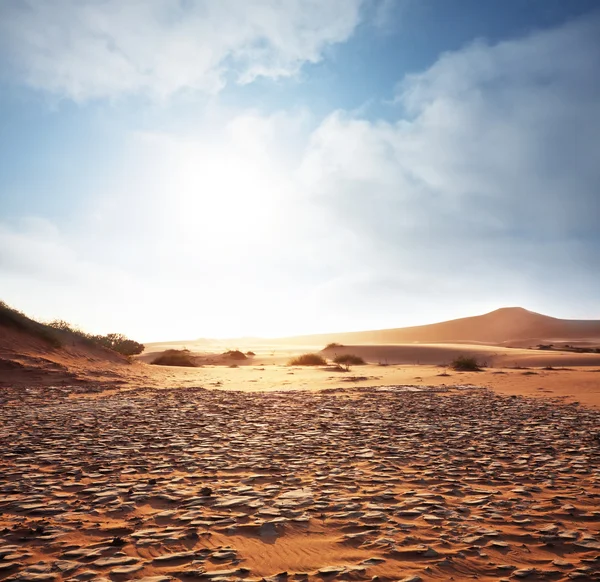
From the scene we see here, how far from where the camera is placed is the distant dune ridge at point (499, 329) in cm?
10921

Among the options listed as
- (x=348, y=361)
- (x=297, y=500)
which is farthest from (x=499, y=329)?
(x=297, y=500)

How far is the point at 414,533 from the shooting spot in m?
5.25

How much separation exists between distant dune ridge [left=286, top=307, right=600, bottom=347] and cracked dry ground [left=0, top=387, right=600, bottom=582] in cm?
10034

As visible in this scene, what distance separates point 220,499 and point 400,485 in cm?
269

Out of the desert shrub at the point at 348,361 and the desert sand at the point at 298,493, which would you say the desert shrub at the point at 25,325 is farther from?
the desert shrub at the point at 348,361

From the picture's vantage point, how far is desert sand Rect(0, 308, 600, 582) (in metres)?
4.54

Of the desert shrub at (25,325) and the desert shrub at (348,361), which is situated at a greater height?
the desert shrub at (25,325)

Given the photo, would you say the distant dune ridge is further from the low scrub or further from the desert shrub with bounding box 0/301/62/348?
the desert shrub with bounding box 0/301/62/348

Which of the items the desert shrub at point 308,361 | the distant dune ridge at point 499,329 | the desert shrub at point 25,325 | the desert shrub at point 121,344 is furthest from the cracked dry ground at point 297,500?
the distant dune ridge at point 499,329

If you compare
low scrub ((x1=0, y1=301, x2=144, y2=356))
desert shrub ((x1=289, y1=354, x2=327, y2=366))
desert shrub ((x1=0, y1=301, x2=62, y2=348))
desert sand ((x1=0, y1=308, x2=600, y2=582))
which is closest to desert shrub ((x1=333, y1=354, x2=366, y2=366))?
desert shrub ((x1=289, y1=354, x2=327, y2=366))

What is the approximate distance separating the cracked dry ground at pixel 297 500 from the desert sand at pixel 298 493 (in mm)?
26

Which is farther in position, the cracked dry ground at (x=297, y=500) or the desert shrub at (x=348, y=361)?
the desert shrub at (x=348, y=361)

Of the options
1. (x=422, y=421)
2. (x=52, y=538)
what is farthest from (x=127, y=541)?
(x=422, y=421)

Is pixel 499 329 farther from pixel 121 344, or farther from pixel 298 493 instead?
pixel 298 493
